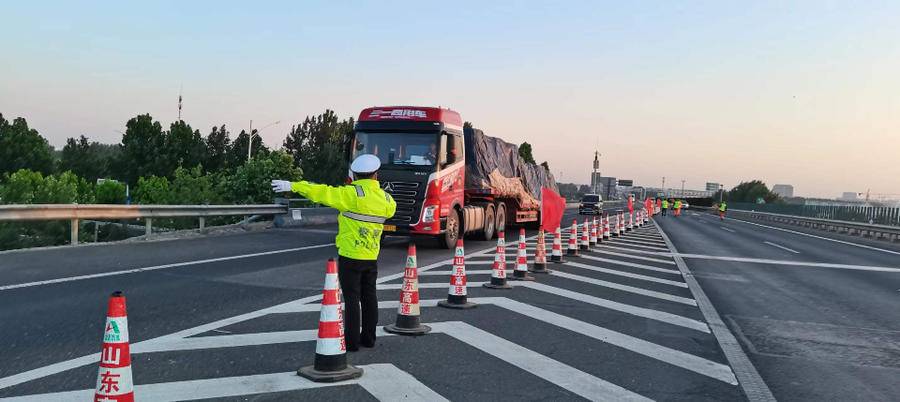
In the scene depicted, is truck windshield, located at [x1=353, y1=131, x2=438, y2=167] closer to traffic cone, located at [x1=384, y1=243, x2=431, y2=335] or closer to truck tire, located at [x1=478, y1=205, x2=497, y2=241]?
truck tire, located at [x1=478, y1=205, x2=497, y2=241]

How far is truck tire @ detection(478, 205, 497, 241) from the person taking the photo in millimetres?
19609

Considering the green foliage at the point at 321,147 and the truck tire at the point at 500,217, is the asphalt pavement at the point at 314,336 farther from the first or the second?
the green foliage at the point at 321,147

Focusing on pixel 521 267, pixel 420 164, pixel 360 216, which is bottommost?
pixel 521 267

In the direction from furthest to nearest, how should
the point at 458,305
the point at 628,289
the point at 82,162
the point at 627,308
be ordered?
1. the point at 82,162
2. the point at 628,289
3. the point at 627,308
4. the point at 458,305

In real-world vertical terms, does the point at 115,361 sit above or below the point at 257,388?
above

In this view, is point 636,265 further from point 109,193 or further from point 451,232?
point 109,193

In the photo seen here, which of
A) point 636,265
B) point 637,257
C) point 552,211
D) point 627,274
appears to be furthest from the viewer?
point 552,211

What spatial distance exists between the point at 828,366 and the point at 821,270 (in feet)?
34.9

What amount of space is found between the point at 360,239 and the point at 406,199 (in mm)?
9142

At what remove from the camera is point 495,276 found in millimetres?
10266

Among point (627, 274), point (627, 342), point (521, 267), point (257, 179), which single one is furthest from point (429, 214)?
point (257, 179)

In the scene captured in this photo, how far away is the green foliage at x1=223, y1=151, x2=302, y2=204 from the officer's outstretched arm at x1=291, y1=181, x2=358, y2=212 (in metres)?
37.2

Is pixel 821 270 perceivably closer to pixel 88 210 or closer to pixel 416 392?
pixel 416 392

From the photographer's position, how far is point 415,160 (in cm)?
1549
